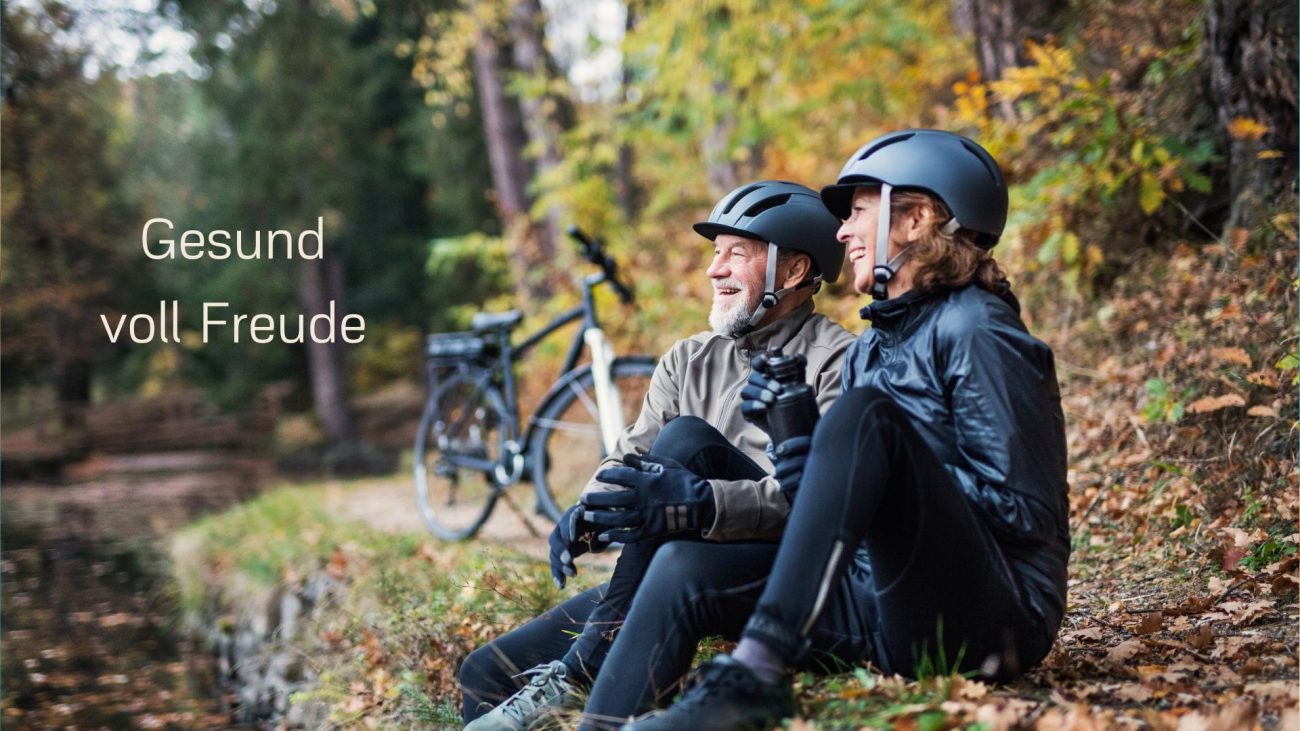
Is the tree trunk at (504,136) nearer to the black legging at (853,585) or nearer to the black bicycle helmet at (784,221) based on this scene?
the black bicycle helmet at (784,221)

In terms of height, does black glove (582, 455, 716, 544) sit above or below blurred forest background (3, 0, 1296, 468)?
below

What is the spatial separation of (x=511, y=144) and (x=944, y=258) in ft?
33.6

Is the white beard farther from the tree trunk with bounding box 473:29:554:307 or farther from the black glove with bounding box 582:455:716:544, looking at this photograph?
the tree trunk with bounding box 473:29:554:307

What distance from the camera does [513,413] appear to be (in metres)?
6.59

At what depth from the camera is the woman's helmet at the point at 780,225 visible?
3.28 metres

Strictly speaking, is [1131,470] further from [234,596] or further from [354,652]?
[234,596]

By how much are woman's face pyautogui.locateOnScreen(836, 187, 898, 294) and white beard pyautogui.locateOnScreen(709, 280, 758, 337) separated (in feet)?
1.49

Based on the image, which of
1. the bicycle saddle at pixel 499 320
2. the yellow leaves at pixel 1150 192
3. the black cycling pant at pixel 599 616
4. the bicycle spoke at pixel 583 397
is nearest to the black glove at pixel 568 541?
the black cycling pant at pixel 599 616

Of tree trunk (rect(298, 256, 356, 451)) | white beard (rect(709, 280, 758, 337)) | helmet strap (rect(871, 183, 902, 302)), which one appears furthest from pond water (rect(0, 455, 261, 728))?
tree trunk (rect(298, 256, 356, 451))

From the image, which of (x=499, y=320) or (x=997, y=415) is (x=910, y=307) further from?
(x=499, y=320)

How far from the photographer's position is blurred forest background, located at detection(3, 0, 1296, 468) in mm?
5828

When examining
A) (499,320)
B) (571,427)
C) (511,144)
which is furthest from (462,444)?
(511,144)

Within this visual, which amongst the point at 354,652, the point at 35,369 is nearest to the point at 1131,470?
the point at 354,652

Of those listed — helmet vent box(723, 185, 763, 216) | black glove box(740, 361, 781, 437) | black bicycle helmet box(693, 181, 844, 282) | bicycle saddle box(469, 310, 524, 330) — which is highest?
bicycle saddle box(469, 310, 524, 330)
